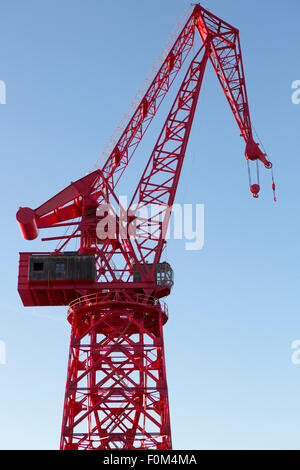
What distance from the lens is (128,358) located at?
180 ft

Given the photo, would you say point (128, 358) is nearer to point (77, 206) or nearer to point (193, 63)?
point (77, 206)

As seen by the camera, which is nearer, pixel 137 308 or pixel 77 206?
pixel 137 308

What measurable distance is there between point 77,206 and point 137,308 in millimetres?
10425

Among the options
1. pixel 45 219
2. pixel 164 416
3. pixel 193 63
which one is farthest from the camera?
pixel 193 63

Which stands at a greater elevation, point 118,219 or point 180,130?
point 180,130

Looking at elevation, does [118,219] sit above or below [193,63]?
below

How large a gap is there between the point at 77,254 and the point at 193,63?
20.2m

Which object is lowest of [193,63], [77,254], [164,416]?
[164,416]

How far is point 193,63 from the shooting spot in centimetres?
6531
